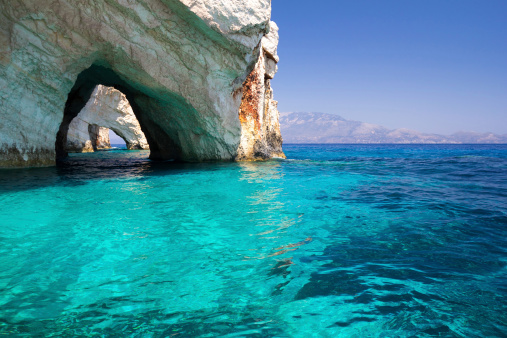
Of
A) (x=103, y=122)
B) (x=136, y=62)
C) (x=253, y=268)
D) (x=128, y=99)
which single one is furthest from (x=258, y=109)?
(x=103, y=122)

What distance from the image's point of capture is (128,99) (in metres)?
17.2

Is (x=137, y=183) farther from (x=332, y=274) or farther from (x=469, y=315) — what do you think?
(x=469, y=315)

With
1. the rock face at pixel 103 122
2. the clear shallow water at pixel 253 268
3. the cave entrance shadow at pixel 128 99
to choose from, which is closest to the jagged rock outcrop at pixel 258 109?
the cave entrance shadow at pixel 128 99

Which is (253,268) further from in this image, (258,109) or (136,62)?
(258,109)

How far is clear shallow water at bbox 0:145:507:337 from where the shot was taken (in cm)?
237

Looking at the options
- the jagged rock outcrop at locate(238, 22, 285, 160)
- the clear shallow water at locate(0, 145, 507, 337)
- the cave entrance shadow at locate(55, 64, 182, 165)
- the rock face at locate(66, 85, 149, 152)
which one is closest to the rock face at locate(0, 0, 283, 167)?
the cave entrance shadow at locate(55, 64, 182, 165)

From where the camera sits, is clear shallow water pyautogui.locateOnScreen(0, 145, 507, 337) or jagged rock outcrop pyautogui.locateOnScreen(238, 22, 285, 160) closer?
clear shallow water pyautogui.locateOnScreen(0, 145, 507, 337)

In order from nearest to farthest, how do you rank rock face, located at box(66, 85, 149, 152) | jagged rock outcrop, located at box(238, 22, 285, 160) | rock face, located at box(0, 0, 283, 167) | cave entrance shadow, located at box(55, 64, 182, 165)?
1. rock face, located at box(0, 0, 283, 167)
2. cave entrance shadow, located at box(55, 64, 182, 165)
3. jagged rock outcrop, located at box(238, 22, 285, 160)
4. rock face, located at box(66, 85, 149, 152)

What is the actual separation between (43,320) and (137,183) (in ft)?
23.7

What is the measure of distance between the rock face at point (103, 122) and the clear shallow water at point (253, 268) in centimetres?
2600

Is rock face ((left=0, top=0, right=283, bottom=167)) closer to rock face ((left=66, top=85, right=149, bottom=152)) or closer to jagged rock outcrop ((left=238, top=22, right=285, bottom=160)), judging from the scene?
jagged rock outcrop ((left=238, top=22, right=285, bottom=160))

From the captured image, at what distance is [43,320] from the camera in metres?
2.39

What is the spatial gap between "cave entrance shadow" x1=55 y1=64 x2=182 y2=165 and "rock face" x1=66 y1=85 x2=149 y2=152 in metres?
9.73

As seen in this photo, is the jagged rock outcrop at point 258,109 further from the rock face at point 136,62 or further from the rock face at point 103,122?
the rock face at point 103,122
